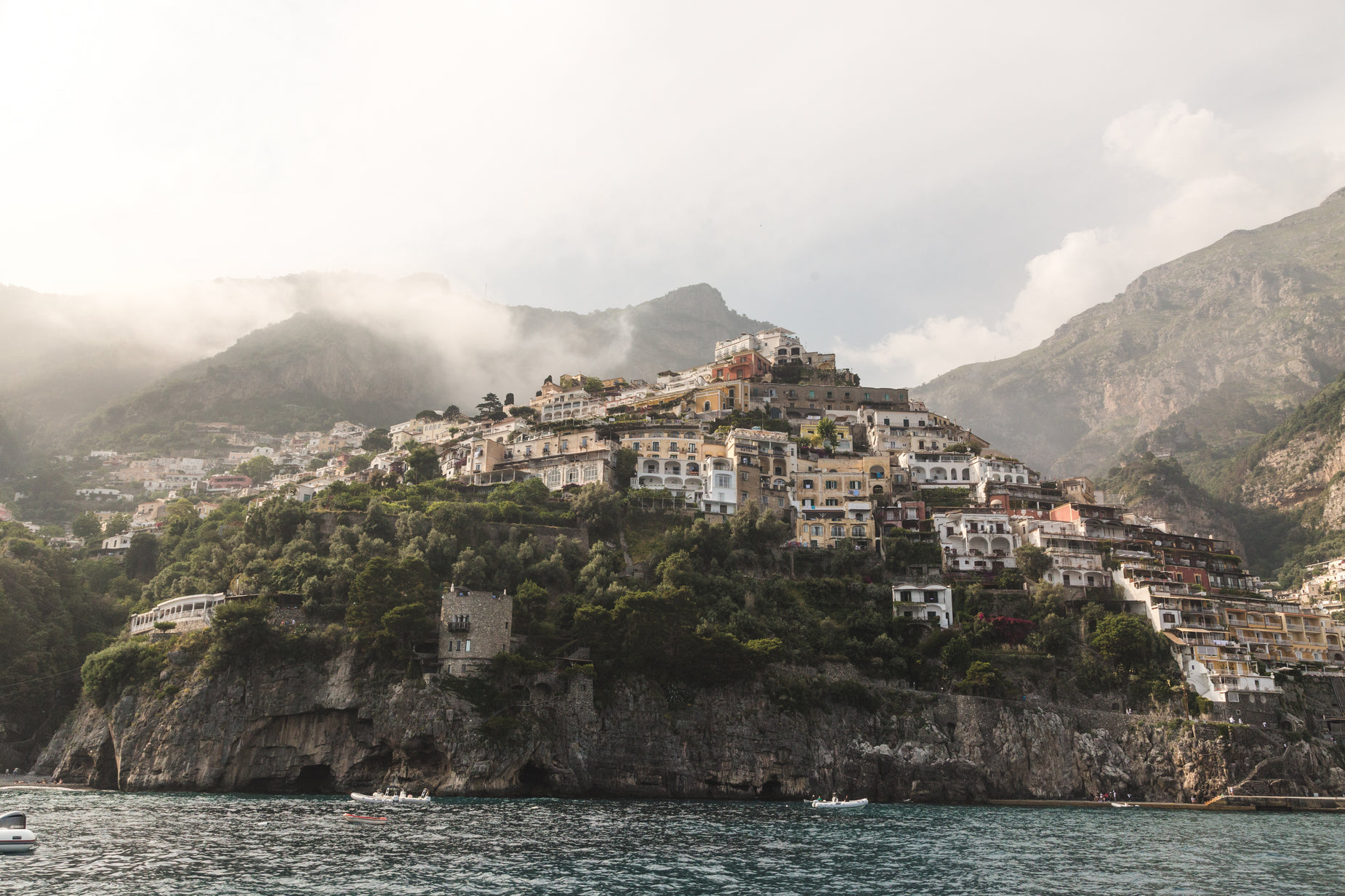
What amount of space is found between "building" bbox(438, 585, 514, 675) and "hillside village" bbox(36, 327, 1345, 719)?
43 centimetres

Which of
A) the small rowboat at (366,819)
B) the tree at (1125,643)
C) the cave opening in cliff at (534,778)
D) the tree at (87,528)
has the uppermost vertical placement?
the tree at (87,528)

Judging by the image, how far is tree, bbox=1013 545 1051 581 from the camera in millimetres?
77375

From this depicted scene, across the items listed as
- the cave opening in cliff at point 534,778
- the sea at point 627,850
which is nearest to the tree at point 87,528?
the sea at point 627,850

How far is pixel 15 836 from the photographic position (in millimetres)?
36812

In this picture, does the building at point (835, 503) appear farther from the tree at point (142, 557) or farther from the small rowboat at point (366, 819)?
the tree at point (142, 557)

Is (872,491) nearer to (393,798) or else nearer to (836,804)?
(836,804)

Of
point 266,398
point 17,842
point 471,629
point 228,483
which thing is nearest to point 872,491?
point 471,629

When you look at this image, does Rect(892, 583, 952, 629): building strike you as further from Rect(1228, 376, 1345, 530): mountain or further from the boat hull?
Rect(1228, 376, 1345, 530): mountain

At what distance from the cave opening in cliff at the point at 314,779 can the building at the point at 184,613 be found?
1226 centimetres

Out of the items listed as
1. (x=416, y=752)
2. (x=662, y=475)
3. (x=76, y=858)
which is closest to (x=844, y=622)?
(x=662, y=475)

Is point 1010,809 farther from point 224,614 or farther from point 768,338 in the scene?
point 768,338

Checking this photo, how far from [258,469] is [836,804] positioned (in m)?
114

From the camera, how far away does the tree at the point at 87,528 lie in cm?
10724

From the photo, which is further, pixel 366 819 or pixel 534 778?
pixel 534 778
